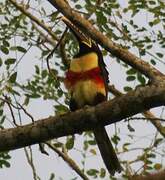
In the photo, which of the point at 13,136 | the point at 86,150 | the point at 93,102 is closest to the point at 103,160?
the point at 93,102

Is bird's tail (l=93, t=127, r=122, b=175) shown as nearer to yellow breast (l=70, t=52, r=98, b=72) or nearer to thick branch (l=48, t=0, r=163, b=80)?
yellow breast (l=70, t=52, r=98, b=72)

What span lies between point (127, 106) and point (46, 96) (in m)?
2.04

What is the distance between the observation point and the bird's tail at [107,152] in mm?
2992

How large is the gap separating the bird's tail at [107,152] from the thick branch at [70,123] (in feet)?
2.63

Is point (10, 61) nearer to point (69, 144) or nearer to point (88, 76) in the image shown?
point (88, 76)

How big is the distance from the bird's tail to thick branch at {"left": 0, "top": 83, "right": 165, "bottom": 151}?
802 mm

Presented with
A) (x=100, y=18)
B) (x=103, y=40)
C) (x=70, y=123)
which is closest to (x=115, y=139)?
(x=100, y=18)

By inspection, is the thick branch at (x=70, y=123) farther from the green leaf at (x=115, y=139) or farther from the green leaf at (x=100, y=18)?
the green leaf at (x=115, y=139)

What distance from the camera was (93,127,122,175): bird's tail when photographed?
2992mm

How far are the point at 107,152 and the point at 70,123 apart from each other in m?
0.96

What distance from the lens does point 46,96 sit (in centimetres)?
402

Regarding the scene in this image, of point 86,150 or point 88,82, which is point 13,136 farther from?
point 86,150

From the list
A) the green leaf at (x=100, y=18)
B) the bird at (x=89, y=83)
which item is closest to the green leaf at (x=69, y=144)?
the bird at (x=89, y=83)

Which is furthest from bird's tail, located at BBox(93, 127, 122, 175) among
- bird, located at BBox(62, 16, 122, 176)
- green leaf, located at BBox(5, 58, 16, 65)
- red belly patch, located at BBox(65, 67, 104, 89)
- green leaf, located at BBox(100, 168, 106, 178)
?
green leaf, located at BBox(5, 58, 16, 65)
